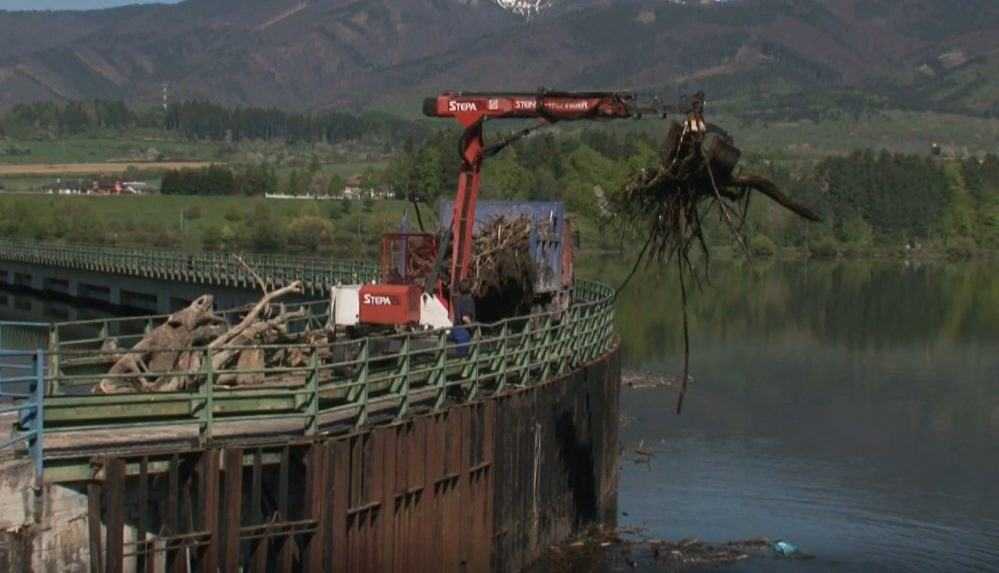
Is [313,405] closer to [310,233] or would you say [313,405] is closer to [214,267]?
[214,267]

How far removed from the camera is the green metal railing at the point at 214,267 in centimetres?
7112

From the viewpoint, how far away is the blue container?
47781 millimetres

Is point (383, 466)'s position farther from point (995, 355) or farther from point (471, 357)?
point (995, 355)

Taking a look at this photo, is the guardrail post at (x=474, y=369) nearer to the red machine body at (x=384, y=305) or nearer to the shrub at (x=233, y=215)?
the red machine body at (x=384, y=305)

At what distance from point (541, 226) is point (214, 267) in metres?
32.6

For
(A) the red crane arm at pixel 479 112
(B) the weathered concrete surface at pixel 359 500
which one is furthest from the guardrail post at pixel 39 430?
(A) the red crane arm at pixel 479 112

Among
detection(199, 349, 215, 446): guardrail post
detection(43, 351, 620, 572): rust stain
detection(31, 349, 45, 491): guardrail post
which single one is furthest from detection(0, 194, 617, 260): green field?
detection(31, 349, 45, 491): guardrail post

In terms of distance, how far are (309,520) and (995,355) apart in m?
58.2

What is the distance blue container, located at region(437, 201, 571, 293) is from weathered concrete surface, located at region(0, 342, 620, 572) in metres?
14.0

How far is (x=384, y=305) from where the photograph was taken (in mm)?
34156

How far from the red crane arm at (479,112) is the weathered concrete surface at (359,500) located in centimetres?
437

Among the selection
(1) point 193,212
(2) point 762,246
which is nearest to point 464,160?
(2) point 762,246

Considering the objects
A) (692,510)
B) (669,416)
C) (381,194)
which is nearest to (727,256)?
(381,194)

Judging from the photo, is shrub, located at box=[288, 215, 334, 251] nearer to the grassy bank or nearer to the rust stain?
the grassy bank
